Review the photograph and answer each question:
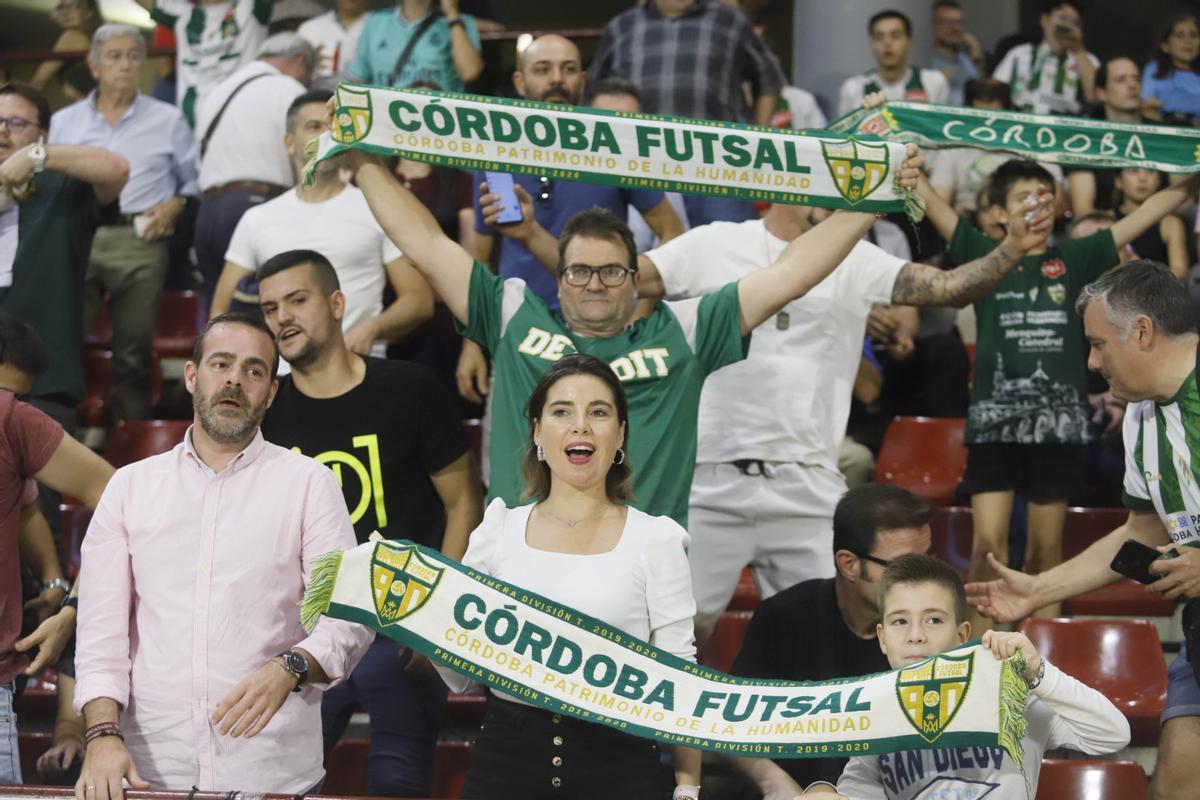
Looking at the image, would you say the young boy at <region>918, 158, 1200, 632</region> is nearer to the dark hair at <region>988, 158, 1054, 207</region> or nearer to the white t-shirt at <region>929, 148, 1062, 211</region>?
the dark hair at <region>988, 158, 1054, 207</region>

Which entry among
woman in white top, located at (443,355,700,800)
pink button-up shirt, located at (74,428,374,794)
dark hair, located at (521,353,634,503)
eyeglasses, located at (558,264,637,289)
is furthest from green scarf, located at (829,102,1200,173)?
pink button-up shirt, located at (74,428,374,794)

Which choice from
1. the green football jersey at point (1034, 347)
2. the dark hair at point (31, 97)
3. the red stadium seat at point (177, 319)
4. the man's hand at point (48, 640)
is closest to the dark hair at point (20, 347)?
the man's hand at point (48, 640)

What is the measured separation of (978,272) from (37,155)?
3202mm

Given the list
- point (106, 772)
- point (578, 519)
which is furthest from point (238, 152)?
point (106, 772)

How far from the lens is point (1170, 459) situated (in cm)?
379

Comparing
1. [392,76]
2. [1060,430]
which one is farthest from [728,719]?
[392,76]

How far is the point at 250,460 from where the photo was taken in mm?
3656

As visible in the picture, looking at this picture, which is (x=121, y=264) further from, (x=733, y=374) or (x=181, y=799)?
(x=181, y=799)

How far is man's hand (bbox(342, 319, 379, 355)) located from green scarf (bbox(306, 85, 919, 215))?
1267 mm

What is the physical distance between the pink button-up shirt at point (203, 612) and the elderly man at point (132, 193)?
11.1ft

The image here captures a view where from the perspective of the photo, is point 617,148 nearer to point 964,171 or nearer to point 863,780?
point 863,780

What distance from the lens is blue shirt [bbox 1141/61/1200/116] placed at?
877 centimetres

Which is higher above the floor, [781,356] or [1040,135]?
[1040,135]

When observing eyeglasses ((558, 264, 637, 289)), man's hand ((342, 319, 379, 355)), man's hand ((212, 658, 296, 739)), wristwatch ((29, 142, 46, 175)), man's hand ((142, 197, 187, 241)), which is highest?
man's hand ((142, 197, 187, 241))
